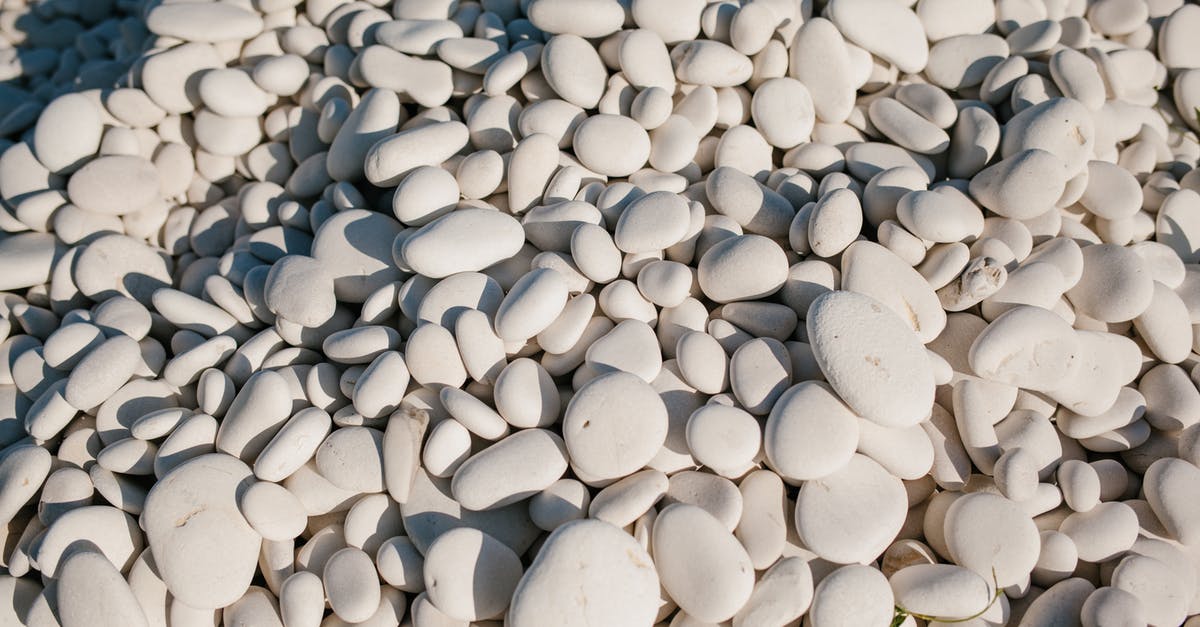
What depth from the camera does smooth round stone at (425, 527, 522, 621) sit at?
894 mm

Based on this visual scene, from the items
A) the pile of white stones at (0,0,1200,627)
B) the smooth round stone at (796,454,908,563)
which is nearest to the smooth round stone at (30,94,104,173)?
the pile of white stones at (0,0,1200,627)

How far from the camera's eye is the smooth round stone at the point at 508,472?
3.11 feet

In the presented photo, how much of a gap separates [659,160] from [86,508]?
885mm

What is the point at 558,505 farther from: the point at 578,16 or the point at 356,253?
the point at 578,16

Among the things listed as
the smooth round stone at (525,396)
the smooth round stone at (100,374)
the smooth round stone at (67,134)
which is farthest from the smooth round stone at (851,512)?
the smooth round stone at (67,134)

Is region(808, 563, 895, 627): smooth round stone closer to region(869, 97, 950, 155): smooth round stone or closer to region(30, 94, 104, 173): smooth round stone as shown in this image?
region(869, 97, 950, 155): smooth round stone

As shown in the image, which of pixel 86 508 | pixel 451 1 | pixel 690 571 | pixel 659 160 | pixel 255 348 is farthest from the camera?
pixel 451 1

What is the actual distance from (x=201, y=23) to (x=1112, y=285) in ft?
5.06

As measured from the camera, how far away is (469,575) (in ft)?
2.96

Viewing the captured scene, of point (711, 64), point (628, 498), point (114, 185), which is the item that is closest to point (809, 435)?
point (628, 498)

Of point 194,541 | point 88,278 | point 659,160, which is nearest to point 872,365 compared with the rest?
point 659,160

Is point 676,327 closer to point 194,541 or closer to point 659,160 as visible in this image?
point 659,160

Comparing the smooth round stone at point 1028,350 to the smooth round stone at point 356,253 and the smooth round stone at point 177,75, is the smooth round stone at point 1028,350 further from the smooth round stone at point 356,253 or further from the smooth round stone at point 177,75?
the smooth round stone at point 177,75

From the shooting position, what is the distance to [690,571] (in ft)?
2.89
